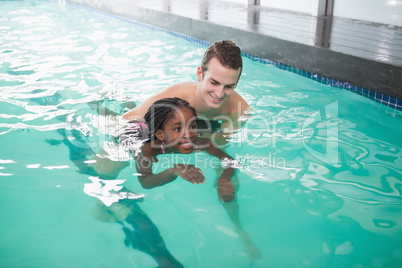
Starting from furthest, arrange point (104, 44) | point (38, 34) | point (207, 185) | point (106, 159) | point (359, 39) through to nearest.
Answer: point (38, 34) → point (104, 44) → point (359, 39) → point (106, 159) → point (207, 185)

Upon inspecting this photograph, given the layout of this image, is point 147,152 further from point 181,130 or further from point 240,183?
point 240,183

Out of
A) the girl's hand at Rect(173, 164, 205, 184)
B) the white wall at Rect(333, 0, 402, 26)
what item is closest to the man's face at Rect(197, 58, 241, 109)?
the girl's hand at Rect(173, 164, 205, 184)

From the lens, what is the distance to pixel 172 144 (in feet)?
9.33

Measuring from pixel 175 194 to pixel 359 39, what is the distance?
4.16 m

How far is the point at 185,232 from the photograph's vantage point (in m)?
2.48

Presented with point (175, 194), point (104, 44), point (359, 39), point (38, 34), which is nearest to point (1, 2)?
point (38, 34)

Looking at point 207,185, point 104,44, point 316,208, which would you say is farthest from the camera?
point 104,44

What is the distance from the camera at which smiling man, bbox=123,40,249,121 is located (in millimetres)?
2963

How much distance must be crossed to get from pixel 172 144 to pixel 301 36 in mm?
3904

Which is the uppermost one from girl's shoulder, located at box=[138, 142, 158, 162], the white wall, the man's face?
the white wall

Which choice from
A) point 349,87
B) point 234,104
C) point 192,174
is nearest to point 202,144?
point 192,174

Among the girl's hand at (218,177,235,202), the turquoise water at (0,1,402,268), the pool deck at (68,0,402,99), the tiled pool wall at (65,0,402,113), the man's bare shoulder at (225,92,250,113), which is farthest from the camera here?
the pool deck at (68,0,402,99)

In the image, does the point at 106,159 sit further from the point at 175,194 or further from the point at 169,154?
the point at 175,194

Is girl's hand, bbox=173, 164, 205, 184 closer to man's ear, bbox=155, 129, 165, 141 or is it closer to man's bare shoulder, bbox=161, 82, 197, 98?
man's ear, bbox=155, 129, 165, 141
